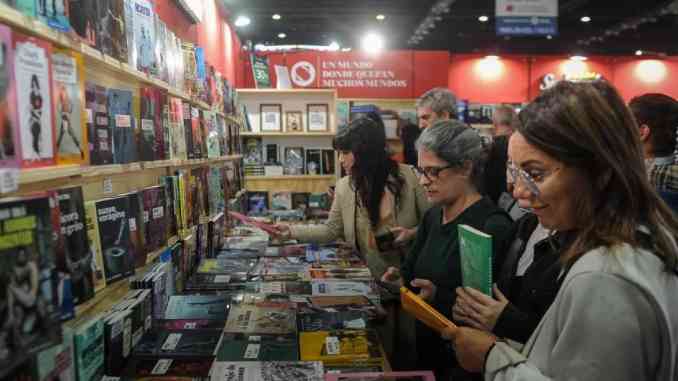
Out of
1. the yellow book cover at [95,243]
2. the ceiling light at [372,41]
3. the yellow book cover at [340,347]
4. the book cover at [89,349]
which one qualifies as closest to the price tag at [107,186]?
the yellow book cover at [95,243]

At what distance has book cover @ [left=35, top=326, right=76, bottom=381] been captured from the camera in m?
1.23

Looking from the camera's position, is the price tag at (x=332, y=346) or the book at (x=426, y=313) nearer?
the book at (x=426, y=313)

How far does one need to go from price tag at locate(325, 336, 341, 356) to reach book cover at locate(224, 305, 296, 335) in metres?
0.15

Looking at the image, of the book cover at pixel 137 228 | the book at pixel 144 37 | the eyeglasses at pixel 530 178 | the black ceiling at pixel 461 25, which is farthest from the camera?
the black ceiling at pixel 461 25

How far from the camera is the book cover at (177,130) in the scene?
97.3 inches

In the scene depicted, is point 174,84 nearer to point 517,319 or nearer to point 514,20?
point 517,319

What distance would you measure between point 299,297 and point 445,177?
2.74ft

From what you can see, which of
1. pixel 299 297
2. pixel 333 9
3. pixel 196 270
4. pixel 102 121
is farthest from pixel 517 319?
pixel 333 9

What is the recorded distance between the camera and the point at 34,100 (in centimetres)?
120

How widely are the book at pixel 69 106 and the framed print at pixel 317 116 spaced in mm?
4934

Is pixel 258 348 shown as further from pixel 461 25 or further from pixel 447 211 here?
pixel 461 25

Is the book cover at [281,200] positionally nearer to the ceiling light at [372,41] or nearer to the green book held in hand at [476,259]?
the green book held in hand at [476,259]

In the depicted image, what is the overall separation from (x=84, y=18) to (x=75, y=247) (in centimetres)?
63

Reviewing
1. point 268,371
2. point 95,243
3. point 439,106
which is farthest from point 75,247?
point 439,106
